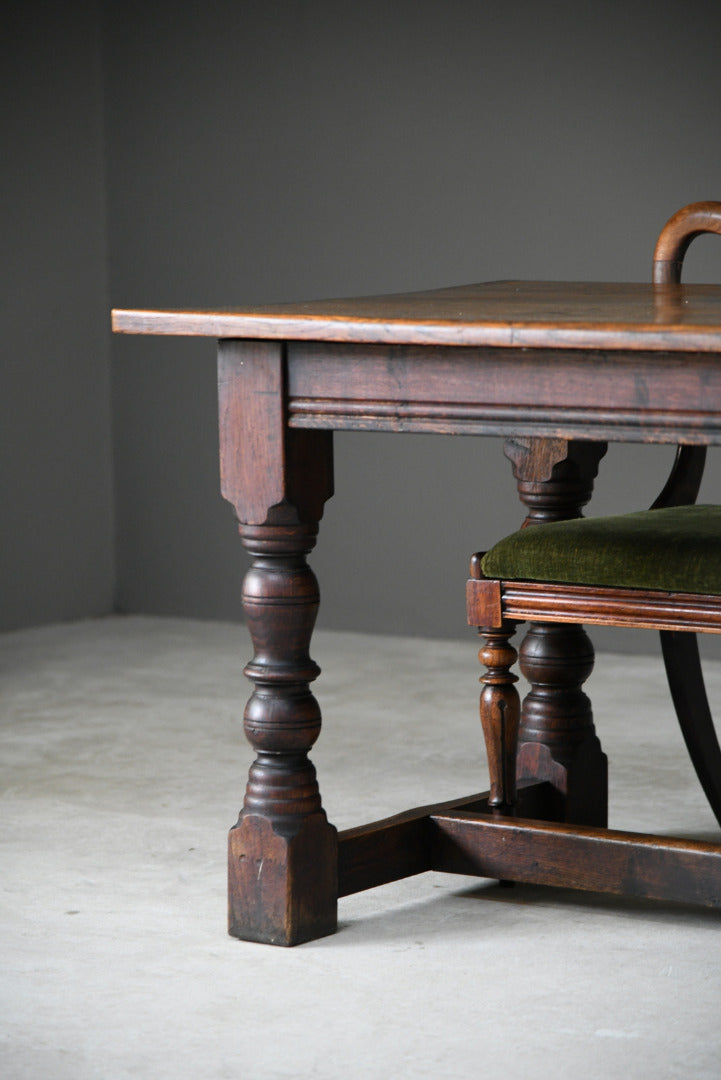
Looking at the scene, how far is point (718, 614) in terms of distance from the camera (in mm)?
2461

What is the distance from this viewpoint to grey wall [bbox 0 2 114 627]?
5.72 m

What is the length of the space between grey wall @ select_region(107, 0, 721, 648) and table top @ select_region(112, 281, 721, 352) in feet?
7.94

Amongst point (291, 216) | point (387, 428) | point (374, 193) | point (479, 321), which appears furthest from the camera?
point (291, 216)

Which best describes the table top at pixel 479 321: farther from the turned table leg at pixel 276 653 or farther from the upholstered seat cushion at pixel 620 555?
the upholstered seat cushion at pixel 620 555

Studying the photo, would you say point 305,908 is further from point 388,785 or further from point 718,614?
point 388,785

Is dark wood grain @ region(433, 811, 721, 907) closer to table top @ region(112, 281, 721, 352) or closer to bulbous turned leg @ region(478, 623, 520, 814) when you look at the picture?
bulbous turned leg @ region(478, 623, 520, 814)

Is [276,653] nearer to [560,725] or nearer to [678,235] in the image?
[560,725]

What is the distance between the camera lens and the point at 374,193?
5539mm

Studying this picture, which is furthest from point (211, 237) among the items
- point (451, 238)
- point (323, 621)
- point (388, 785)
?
point (388, 785)

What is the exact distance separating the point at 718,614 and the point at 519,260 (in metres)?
3.04

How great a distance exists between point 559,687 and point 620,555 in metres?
0.64

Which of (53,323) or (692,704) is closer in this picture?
(692,704)

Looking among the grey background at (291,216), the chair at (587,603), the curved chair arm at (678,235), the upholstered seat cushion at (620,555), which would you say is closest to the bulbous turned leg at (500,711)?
the chair at (587,603)

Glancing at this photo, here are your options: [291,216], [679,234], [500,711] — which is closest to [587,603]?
[500,711]
